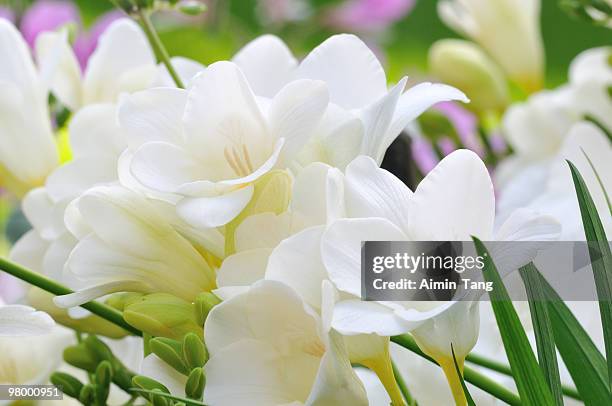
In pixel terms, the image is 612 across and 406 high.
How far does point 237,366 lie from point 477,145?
12.0 inches

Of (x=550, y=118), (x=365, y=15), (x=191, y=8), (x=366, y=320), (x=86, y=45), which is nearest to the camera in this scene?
(x=366, y=320)

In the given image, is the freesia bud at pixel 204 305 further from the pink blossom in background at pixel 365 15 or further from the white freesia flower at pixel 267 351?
the pink blossom in background at pixel 365 15

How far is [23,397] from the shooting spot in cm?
18

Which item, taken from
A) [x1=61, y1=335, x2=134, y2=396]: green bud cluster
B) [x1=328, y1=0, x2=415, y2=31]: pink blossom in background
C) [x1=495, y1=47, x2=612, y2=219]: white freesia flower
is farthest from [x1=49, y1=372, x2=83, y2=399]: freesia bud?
[x1=328, y1=0, x2=415, y2=31]: pink blossom in background

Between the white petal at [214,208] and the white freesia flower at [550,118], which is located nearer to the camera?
the white petal at [214,208]

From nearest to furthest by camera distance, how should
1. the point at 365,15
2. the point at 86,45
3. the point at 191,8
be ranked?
the point at 191,8 → the point at 86,45 → the point at 365,15

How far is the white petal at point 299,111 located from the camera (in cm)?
15

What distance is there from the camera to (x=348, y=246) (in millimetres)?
137

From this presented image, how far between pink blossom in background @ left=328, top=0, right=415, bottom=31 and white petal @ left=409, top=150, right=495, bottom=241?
627mm

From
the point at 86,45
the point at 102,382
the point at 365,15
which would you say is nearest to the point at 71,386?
the point at 102,382

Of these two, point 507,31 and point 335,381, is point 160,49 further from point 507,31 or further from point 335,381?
point 507,31

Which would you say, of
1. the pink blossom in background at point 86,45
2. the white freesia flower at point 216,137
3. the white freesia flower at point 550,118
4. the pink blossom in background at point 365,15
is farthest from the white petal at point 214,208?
the pink blossom in background at point 365,15

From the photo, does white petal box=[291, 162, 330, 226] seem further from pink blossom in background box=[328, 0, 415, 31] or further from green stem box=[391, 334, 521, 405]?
pink blossom in background box=[328, 0, 415, 31]

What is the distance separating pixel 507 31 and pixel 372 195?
10.2 inches
